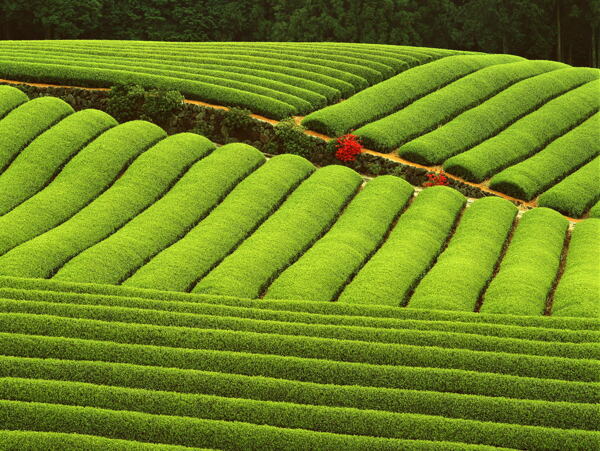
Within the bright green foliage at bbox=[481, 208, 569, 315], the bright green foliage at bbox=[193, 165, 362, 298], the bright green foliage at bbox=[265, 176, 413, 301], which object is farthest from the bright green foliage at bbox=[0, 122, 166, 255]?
the bright green foliage at bbox=[481, 208, 569, 315]

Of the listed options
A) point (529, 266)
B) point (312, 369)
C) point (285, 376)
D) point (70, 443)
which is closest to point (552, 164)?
point (529, 266)

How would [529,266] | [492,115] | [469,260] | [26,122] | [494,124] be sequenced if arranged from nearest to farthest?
[529,266]
[469,260]
[26,122]
[494,124]
[492,115]

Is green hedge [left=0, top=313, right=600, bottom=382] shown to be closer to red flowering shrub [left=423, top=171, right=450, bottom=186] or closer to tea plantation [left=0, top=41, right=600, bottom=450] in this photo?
tea plantation [left=0, top=41, right=600, bottom=450]

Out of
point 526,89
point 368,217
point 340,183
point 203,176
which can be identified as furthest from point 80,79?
point 526,89

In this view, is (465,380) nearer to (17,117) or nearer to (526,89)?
(17,117)

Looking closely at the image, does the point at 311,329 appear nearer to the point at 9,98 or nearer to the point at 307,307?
the point at 307,307

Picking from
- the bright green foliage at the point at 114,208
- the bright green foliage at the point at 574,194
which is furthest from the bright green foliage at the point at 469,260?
the bright green foliage at the point at 114,208

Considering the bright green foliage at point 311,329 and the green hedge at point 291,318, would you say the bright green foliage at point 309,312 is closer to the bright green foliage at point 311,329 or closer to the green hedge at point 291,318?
the green hedge at point 291,318
